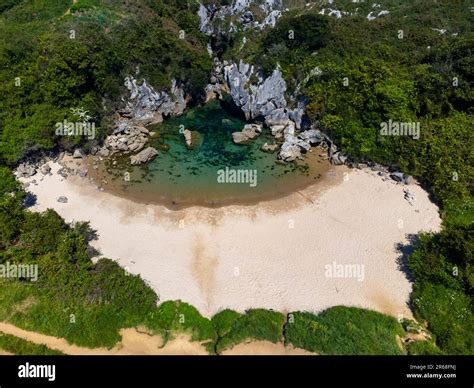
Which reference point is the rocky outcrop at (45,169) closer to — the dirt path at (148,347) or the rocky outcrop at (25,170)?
the rocky outcrop at (25,170)

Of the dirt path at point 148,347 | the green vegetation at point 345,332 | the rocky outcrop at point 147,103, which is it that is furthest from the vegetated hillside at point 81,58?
the green vegetation at point 345,332

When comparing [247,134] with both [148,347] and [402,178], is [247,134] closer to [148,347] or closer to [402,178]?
[402,178]

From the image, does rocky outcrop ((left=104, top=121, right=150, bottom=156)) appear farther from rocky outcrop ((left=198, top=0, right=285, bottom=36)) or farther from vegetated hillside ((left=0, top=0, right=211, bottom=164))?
rocky outcrop ((left=198, top=0, right=285, bottom=36))

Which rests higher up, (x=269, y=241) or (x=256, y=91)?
(x=256, y=91)

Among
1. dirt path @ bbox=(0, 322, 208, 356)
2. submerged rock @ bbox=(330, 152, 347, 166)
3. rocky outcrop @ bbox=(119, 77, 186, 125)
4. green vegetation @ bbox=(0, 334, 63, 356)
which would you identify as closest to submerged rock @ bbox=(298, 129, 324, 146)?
submerged rock @ bbox=(330, 152, 347, 166)

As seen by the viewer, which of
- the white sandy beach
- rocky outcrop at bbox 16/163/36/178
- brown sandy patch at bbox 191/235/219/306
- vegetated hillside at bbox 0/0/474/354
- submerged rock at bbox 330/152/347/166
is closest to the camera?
vegetated hillside at bbox 0/0/474/354

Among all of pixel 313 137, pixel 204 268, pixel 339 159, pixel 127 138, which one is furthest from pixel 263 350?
pixel 127 138

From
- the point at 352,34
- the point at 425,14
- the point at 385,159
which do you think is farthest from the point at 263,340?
the point at 425,14
